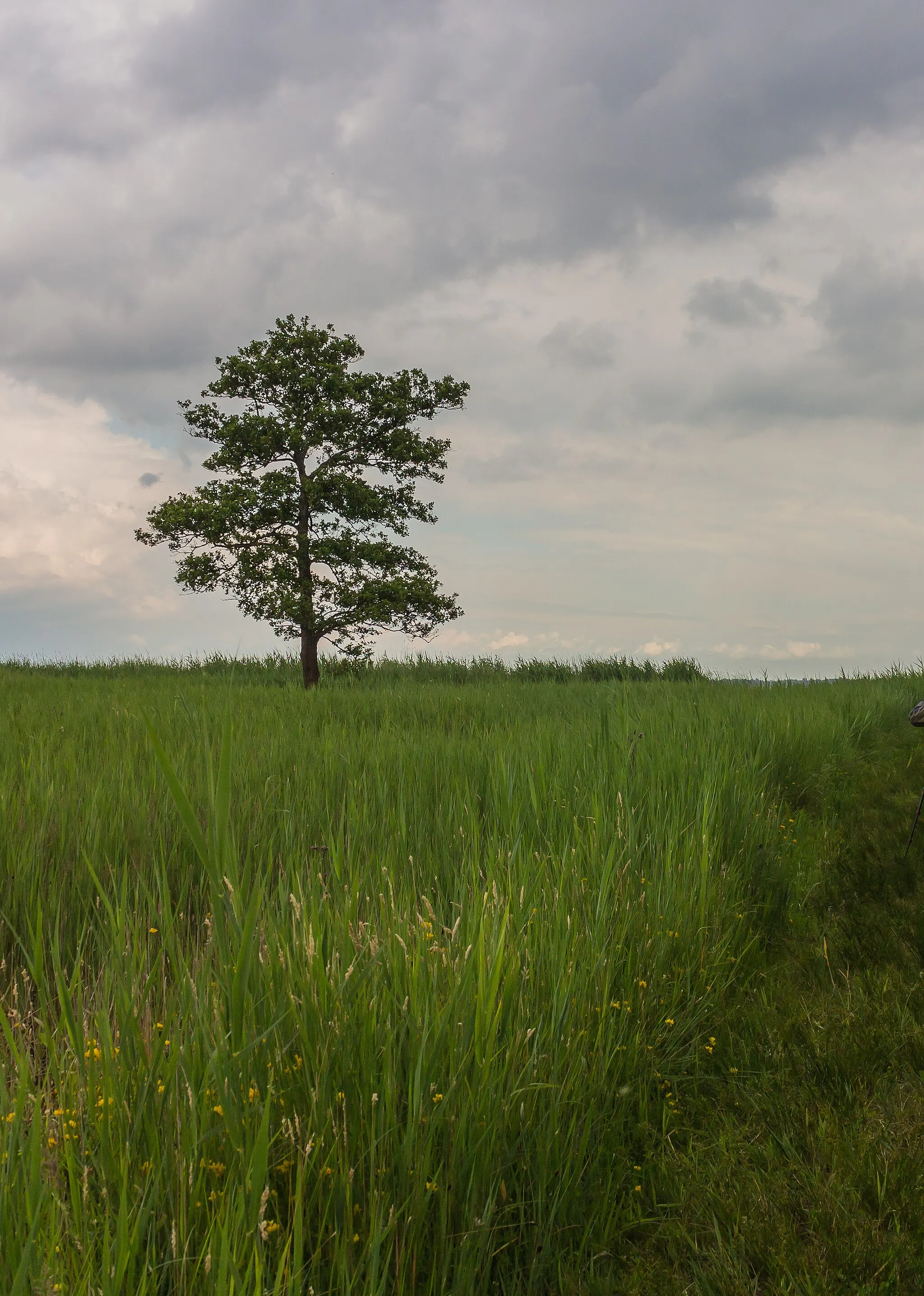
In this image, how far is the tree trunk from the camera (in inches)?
693

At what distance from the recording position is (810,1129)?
10.2ft

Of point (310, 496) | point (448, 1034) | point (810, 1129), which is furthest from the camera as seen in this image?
point (310, 496)

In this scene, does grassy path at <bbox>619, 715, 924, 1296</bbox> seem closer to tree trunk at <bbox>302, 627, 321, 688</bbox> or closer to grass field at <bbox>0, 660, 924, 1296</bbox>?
grass field at <bbox>0, 660, 924, 1296</bbox>

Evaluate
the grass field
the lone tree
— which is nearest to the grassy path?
the grass field

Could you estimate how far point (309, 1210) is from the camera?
2.06 m

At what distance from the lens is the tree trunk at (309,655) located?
17594 millimetres

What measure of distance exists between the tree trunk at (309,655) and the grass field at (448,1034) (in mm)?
11531

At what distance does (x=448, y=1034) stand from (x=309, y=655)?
15561mm

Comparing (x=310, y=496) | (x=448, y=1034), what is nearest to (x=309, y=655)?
(x=310, y=496)

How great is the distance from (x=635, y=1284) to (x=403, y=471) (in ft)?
56.4

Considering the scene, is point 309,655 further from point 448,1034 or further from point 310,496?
point 448,1034

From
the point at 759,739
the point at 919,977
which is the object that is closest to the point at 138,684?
the point at 759,739

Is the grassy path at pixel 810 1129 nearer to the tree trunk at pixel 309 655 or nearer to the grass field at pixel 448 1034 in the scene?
the grass field at pixel 448 1034

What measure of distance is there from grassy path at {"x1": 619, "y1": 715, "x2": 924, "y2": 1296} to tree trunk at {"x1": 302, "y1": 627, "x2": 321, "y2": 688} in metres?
13.4
